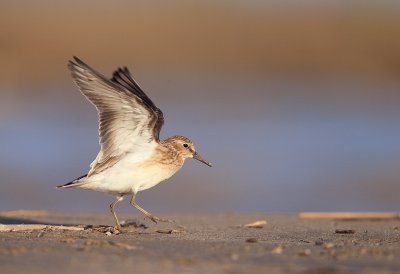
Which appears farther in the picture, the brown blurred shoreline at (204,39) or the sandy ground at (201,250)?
the brown blurred shoreline at (204,39)

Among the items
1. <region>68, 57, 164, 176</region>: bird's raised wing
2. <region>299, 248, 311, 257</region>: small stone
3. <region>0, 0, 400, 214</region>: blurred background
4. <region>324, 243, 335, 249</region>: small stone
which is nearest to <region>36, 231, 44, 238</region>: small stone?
<region>68, 57, 164, 176</region>: bird's raised wing

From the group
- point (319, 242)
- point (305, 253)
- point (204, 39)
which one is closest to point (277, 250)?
point (305, 253)

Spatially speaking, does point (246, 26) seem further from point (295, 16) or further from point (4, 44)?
point (4, 44)

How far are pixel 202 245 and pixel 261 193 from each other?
6.44 metres

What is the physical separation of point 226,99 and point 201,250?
567 inches

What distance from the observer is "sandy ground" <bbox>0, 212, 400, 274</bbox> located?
18.1 feet

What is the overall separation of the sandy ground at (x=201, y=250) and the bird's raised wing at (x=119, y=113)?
2.34 ft

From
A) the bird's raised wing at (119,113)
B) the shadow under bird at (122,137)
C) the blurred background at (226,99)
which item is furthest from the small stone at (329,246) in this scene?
the blurred background at (226,99)

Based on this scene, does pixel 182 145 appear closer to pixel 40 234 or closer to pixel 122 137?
pixel 122 137

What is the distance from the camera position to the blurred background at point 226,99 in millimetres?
13062

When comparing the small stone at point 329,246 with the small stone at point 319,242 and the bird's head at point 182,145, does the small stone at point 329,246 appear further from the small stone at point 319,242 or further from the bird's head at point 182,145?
the bird's head at point 182,145

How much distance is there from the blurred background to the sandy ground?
3935 millimetres

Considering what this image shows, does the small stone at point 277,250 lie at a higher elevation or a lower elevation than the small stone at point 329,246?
lower

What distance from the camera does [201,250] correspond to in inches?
246
